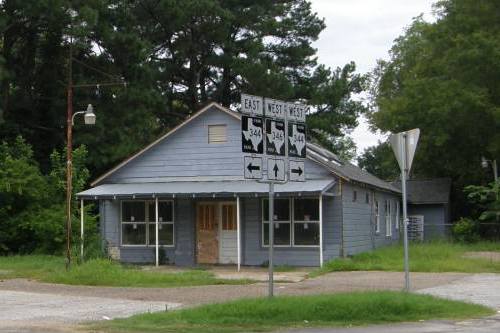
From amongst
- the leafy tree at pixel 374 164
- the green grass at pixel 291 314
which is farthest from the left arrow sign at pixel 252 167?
the leafy tree at pixel 374 164

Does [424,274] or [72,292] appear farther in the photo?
[424,274]

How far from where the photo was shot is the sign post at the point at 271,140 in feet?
41.1

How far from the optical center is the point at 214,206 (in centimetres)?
2684

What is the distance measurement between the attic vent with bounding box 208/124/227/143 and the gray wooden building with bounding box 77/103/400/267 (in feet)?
0.11

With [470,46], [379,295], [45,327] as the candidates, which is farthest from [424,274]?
[470,46]

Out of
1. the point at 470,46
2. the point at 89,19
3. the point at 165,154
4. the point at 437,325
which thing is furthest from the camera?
the point at 470,46

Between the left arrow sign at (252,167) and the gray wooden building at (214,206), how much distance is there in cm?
1145

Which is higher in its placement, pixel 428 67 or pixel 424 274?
pixel 428 67

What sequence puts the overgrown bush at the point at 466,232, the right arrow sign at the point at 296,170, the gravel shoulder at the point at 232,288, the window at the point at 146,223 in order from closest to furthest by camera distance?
the right arrow sign at the point at 296,170 < the gravel shoulder at the point at 232,288 < the window at the point at 146,223 < the overgrown bush at the point at 466,232

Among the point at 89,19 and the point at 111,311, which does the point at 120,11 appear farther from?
the point at 111,311

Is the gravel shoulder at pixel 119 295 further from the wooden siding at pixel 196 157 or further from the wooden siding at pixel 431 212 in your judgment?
the wooden siding at pixel 431 212

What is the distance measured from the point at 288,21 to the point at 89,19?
14.3 m

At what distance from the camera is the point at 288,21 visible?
46.8m

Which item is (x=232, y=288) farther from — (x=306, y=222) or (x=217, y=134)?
(x=217, y=134)
